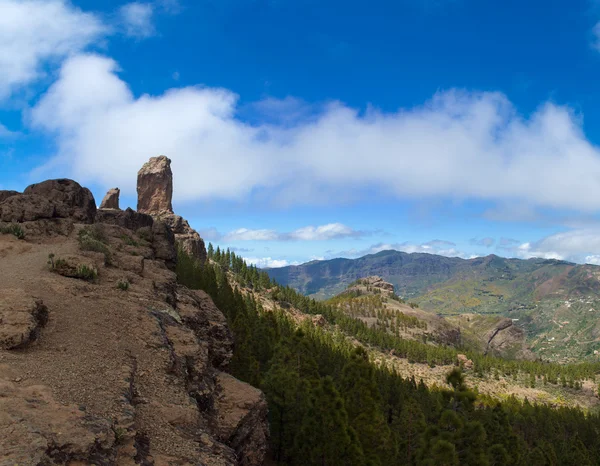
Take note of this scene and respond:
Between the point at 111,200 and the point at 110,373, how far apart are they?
163m

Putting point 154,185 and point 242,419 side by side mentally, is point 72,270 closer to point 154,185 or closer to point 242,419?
point 242,419

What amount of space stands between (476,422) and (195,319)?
73.2ft

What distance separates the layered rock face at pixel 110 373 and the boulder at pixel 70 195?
45.8ft

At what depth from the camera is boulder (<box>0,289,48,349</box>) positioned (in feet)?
46.9

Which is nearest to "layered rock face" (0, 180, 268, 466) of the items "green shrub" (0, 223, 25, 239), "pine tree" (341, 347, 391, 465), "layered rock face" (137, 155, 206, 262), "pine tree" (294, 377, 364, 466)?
"green shrub" (0, 223, 25, 239)

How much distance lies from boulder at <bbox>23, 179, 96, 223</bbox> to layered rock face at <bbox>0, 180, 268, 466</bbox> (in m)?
14.0

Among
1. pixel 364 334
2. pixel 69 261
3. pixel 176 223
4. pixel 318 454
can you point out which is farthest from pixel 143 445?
pixel 364 334

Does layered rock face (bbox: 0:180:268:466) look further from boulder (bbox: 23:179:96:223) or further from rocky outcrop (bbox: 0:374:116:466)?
boulder (bbox: 23:179:96:223)

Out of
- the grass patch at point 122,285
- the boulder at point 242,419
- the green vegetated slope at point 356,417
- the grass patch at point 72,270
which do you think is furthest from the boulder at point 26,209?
the boulder at point 242,419

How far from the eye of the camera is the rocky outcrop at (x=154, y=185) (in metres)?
187

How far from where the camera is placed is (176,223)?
567ft

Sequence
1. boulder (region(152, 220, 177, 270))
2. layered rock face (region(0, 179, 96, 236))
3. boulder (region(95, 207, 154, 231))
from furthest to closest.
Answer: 1. boulder (region(95, 207, 154, 231))
2. boulder (region(152, 220, 177, 270))
3. layered rock face (region(0, 179, 96, 236))

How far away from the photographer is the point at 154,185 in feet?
618

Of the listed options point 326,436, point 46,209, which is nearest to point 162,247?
point 46,209
